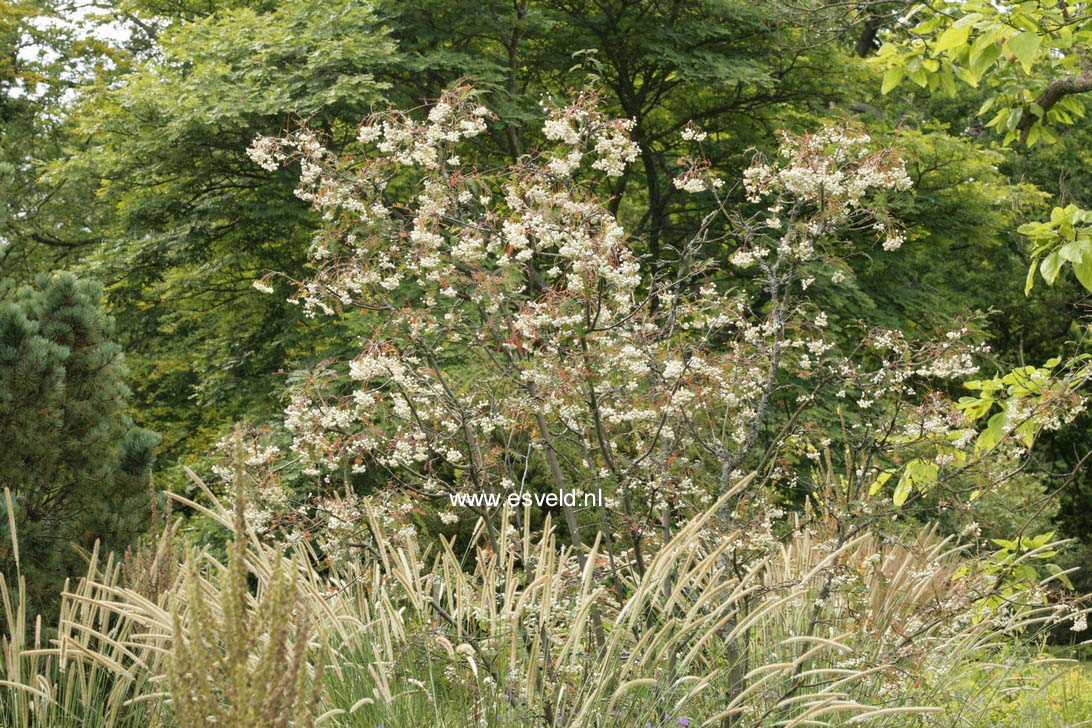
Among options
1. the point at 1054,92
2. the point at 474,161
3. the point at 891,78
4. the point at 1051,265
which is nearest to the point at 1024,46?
the point at 1051,265

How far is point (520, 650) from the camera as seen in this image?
12.7 ft

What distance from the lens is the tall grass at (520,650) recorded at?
88.3 inches

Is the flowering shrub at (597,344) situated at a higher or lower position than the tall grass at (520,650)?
higher

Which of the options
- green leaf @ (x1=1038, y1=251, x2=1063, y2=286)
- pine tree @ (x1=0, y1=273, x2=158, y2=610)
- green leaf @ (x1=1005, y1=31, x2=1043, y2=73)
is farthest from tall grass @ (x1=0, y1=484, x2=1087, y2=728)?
green leaf @ (x1=1005, y1=31, x2=1043, y2=73)

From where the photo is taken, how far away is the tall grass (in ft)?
7.36

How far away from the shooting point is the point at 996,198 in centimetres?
1227

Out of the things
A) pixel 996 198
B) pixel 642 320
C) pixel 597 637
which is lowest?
pixel 597 637

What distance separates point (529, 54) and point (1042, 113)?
29.3 ft

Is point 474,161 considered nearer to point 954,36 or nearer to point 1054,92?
point 1054,92

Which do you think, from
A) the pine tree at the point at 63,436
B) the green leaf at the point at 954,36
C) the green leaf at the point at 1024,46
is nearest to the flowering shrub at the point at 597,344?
the pine tree at the point at 63,436

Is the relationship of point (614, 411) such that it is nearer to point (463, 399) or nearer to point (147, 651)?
point (463, 399)

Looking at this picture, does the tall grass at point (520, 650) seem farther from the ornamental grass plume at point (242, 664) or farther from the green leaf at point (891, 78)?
the green leaf at point (891, 78)

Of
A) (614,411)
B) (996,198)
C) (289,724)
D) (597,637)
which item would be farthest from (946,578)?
(996,198)

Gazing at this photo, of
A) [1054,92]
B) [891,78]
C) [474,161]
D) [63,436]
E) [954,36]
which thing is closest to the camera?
[954,36]
